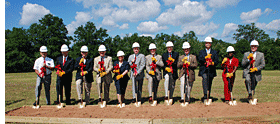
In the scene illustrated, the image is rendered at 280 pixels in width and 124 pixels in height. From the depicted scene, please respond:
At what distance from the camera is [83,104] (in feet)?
23.9

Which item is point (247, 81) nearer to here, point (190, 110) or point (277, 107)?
point (277, 107)

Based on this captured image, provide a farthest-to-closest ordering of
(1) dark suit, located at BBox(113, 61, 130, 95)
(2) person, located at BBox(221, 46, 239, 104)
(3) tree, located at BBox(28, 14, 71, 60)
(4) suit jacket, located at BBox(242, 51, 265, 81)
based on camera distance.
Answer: (3) tree, located at BBox(28, 14, 71, 60) < (1) dark suit, located at BBox(113, 61, 130, 95) < (4) suit jacket, located at BBox(242, 51, 265, 81) < (2) person, located at BBox(221, 46, 239, 104)

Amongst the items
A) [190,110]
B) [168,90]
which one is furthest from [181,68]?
[190,110]

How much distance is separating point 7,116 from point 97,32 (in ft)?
170

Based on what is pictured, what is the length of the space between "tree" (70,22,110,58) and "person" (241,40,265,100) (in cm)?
4639

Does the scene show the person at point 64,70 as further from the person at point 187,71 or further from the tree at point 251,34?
the tree at point 251,34

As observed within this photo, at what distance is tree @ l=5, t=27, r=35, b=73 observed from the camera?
46.3 meters

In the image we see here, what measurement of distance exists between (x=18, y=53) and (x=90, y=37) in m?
18.5

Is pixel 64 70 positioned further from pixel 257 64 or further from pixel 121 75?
pixel 257 64

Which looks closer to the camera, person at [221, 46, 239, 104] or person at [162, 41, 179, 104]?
person at [221, 46, 239, 104]

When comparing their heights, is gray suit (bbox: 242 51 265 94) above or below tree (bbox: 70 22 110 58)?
below

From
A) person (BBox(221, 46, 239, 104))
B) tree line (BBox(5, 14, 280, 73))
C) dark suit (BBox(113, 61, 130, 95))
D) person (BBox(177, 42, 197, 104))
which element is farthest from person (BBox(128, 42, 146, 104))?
tree line (BBox(5, 14, 280, 73))

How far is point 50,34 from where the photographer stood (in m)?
45.5

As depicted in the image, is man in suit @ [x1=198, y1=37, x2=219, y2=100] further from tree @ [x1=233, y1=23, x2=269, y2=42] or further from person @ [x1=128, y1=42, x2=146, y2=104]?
tree @ [x1=233, y1=23, x2=269, y2=42]
